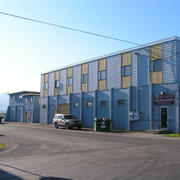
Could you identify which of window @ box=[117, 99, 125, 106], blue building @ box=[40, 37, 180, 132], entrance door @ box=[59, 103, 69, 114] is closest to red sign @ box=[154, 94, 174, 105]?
blue building @ box=[40, 37, 180, 132]

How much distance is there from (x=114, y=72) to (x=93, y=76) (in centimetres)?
424

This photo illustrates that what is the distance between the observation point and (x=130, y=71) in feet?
106

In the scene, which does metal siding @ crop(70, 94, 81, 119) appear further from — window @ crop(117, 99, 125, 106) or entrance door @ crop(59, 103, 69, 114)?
window @ crop(117, 99, 125, 106)

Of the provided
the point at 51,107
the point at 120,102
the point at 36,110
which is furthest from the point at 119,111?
the point at 36,110

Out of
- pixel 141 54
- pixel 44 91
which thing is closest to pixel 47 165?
pixel 141 54

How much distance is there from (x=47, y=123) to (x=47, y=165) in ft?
121

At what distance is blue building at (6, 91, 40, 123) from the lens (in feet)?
179

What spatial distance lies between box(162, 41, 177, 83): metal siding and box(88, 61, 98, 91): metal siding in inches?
433

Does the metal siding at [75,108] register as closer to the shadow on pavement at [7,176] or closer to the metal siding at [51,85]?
the metal siding at [51,85]

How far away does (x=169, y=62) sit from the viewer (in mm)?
28047

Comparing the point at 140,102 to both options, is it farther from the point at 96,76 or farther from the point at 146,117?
the point at 96,76

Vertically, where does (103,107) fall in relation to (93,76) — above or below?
below

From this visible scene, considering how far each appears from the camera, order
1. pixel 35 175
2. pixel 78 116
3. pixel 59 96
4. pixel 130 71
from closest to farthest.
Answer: pixel 35 175 < pixel 130 71 < pixel 78 116 < pixel 59 96

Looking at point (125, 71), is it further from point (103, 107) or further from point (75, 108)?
point (75, 108)
